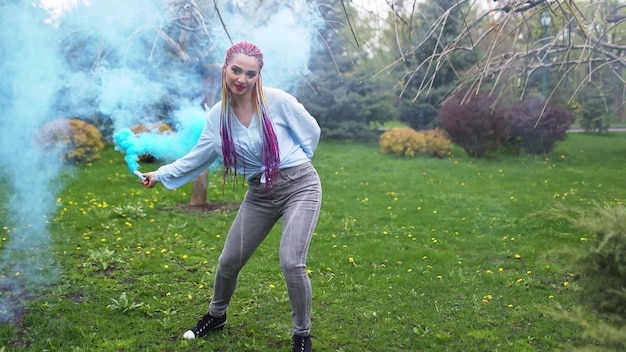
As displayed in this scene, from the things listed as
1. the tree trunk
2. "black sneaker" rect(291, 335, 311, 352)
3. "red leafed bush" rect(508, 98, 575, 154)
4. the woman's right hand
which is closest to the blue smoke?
the woman's right hand

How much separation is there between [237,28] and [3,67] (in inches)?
93.1

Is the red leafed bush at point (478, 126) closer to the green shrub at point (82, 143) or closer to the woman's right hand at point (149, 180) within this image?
the green shrub at point (82, 143)

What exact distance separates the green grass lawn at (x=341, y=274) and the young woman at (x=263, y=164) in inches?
26.3

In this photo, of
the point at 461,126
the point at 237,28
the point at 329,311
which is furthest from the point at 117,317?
the point at 461,126

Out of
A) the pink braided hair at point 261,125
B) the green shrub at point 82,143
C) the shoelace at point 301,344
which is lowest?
the green shrub at point 82,143

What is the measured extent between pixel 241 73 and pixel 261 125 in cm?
32

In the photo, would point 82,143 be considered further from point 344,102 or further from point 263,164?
point 263,164

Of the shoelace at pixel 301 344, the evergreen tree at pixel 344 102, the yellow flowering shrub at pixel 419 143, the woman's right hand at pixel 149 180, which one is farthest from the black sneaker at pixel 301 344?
the evergreen tree at pixel 344 102

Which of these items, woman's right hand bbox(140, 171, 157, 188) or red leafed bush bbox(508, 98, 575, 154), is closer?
woman's right hand bbox(140, 171, 157, 188)

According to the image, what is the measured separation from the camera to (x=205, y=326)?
378cm

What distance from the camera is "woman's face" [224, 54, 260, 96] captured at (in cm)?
Answer: 330

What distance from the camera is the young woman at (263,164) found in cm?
331

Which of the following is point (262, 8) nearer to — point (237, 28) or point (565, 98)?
point (237, 28)

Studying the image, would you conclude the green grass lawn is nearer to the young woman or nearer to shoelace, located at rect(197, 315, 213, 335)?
shoelace, located at rect(197, 315, 213, 335)
